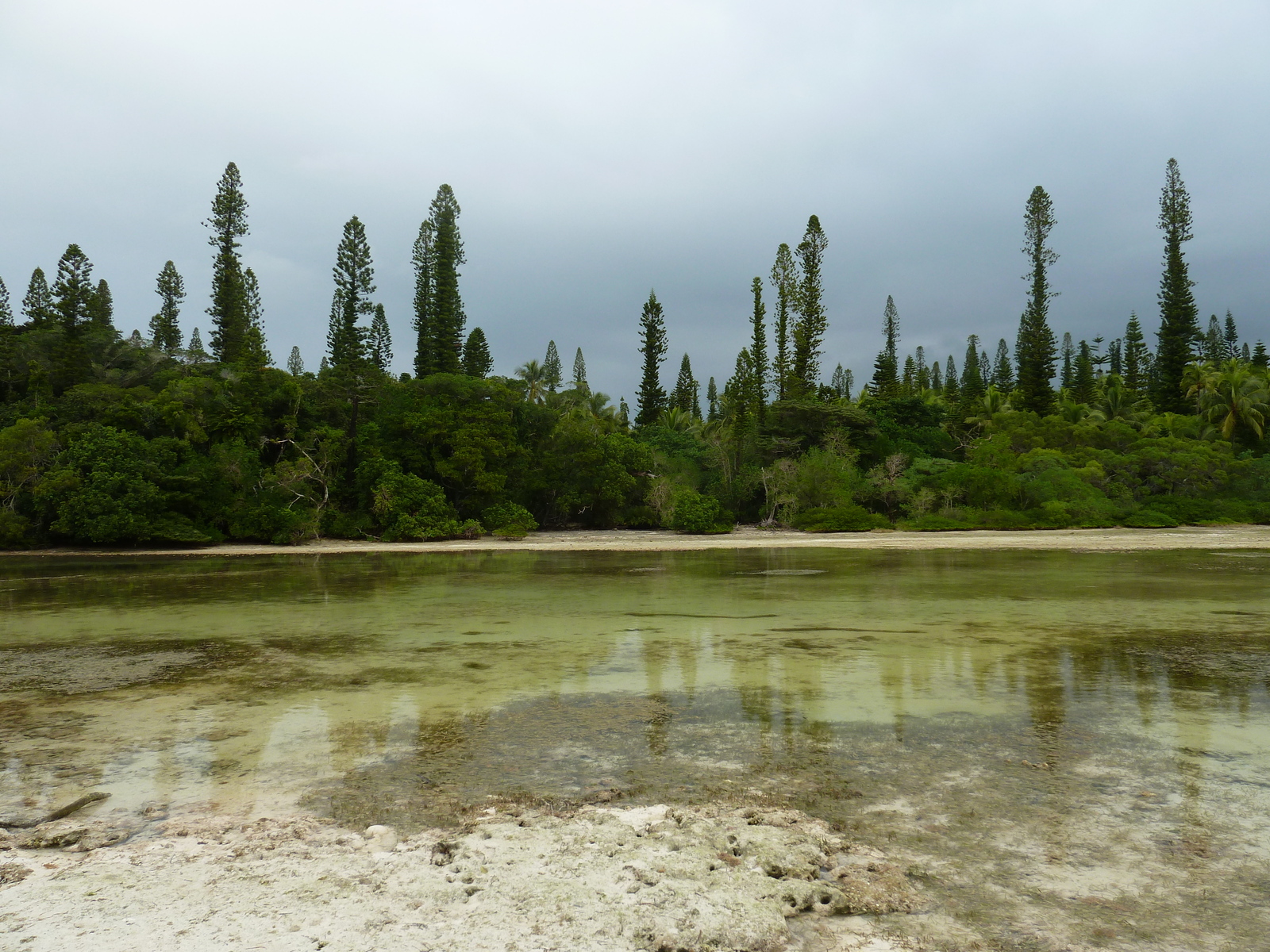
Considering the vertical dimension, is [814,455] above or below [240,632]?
above

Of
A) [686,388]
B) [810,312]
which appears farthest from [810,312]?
[686,388]

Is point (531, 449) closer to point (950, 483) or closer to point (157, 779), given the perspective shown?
point (950, 483)

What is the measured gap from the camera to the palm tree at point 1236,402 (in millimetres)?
39594

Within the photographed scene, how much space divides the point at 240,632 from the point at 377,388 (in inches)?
961

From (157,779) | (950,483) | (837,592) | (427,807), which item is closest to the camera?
(427,807)

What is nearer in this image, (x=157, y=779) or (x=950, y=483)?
(x=157, y=779)

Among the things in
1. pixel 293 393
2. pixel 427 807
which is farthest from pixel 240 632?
pixel 293 393

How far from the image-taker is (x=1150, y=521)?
3103 cm

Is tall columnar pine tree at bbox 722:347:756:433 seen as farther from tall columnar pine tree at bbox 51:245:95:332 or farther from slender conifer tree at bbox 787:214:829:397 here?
tall columnar pine tree at bbox 51:245:95:332

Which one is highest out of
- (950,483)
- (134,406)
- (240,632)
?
(134,406)

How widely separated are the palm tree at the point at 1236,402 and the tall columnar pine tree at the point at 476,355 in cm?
4084

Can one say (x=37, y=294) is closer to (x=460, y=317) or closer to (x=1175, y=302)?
(x=460, y=317)

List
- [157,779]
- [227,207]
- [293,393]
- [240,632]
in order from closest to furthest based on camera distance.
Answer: [157,779], [240,632], [293,393], [227,207]

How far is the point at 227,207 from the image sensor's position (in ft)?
146
